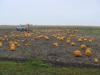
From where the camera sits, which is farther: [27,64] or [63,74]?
[27,64]

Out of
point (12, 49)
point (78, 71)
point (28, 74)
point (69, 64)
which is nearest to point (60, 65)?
point (69, 64)

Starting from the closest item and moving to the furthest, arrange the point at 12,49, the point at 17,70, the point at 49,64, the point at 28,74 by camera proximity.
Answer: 1. the point at 28,74
2. the point at 17,70
3. the point at 49,64
4. the point at 12,49

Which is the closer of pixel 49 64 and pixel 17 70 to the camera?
pixel 17 70

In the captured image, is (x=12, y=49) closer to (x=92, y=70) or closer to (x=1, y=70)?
(x=1, y=70)

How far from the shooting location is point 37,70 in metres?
6.16

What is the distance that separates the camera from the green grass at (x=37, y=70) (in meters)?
5.84

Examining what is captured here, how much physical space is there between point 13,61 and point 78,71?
10.1 ft

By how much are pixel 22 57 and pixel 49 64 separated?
62.5 inches

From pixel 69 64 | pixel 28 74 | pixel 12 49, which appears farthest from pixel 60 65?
→ pixel 12 49

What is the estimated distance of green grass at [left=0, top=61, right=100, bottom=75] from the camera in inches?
230

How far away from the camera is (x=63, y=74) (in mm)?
5766

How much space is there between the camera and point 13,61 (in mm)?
7457

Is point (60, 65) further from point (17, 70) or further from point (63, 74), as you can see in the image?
point (17, 70)

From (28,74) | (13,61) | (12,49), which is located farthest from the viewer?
(12,49)
